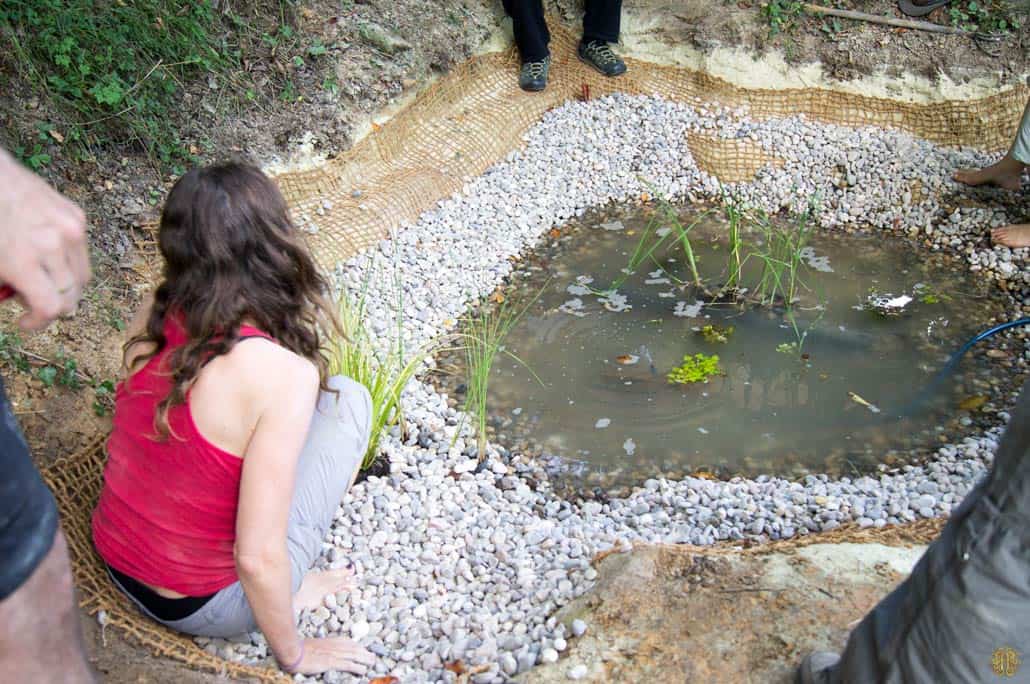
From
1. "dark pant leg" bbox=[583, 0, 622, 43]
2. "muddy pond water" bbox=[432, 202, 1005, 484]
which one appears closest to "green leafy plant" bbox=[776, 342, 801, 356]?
"muddy pond water" bbox=[432, 202, 1005, 484]

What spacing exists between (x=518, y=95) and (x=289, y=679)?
372cm

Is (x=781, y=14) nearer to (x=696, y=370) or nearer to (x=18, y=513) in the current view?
(x=696, y=370)

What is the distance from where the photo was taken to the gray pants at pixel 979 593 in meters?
1.19

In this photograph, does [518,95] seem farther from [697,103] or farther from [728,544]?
[728,544]

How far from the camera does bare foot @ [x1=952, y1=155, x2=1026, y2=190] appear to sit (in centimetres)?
396

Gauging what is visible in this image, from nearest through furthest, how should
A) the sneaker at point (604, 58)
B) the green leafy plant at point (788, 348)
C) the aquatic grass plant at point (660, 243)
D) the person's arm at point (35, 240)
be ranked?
the person's arm at point (35, 240) → the green leafy plant at point (788, 348) → the aquatic grass plant at point (660, 243) → the sneaker at point (604, 58)

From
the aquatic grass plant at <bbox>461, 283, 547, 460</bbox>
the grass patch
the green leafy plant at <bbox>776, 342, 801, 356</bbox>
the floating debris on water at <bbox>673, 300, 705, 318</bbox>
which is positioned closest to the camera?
the aquatic grass plant at <bbox>461, 283, 547, 460</bbox>

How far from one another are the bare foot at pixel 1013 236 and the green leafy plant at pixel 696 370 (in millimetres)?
1646

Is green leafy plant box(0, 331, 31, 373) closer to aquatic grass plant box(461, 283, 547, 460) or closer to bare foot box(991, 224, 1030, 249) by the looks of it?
aquatic grass plant box(461, 283, 547, 460)

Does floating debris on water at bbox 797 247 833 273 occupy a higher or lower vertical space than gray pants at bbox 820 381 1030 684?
lower

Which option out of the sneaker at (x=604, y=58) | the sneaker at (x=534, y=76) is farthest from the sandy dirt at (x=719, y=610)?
the sneaker at (x=604, y=58)

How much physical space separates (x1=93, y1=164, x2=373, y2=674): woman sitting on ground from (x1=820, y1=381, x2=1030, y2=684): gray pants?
110 cm

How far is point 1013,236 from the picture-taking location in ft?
12.8

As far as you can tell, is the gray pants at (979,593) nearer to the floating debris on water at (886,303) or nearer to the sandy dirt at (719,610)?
the sandy dirt at (719,610)
